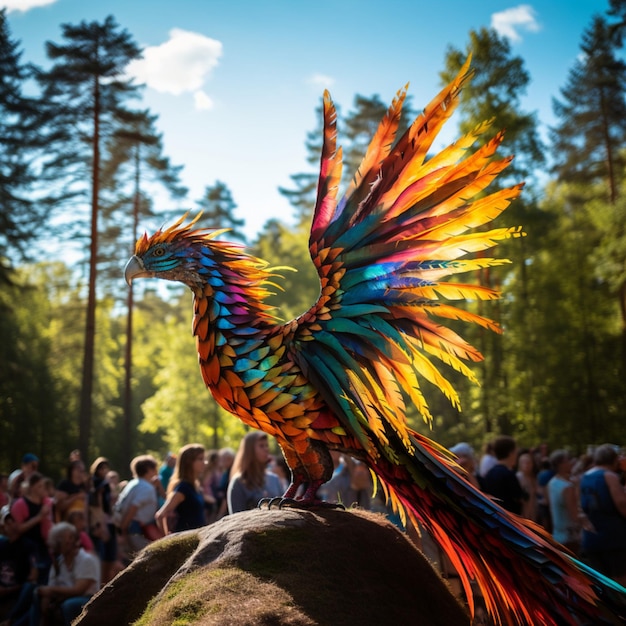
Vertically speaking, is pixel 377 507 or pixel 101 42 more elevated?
pixel 101 42

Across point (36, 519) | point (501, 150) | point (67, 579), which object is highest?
point (501, 150)

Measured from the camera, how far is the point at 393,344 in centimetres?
340

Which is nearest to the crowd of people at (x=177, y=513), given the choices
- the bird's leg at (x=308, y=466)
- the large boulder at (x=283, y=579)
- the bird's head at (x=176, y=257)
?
the bird's leg at (x=308, y=466)

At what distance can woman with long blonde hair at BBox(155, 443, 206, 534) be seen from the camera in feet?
19.0

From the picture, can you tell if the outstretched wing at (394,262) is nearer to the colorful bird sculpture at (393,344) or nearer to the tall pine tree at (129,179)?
the colorful bird sculpture at (393,344)

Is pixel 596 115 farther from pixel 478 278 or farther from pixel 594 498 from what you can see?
pixel 594 498

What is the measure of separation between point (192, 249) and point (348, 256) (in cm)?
96

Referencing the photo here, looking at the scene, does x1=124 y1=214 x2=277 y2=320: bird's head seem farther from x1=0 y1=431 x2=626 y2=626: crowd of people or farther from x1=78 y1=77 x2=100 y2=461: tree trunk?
x1=78 y1=77 x2=100 y2=461: tree trunk

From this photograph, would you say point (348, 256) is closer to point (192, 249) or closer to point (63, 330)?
point (192, 249)

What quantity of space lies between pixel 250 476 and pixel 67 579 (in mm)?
1933

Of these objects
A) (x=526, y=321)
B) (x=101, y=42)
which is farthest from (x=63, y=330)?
(x=526, y=321)

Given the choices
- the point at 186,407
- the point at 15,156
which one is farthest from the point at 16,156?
the point at 186,407

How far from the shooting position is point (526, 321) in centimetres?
Answer: 2362

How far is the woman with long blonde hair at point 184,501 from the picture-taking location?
19.0 feet
